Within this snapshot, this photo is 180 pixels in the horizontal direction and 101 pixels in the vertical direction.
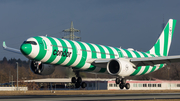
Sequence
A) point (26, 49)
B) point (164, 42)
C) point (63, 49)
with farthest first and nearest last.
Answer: point (164, 42), point (63, 49), point (26, 49)

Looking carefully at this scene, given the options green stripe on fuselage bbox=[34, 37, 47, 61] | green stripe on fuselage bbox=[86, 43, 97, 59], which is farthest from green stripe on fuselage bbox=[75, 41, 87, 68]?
green stripe on fuselage bbox=[34, 37, 47, 61]

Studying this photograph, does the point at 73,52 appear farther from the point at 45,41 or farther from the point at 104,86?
the point at 104,86

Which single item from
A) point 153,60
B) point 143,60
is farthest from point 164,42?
point 143,60

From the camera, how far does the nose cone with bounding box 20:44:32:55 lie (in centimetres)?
2861

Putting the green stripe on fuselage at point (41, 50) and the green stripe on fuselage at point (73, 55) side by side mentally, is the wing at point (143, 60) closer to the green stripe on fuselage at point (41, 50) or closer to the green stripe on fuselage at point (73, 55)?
the green stripe on fuselage at point (73, 55)

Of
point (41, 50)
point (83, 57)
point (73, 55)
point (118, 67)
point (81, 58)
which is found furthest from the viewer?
point (118, 67)

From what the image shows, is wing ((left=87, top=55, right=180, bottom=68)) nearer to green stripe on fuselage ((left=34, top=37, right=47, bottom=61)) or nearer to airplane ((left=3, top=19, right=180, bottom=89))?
airplane ((left=3, top=19, right=180, bottom=89))

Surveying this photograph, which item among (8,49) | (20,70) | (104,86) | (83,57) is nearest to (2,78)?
(20,70)

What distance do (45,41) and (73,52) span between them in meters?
3.84

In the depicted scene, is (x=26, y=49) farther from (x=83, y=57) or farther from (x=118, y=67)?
(x=118, y=67)

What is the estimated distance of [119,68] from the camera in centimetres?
3459

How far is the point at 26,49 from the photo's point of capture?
28656 mm

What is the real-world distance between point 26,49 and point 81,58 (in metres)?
7.30

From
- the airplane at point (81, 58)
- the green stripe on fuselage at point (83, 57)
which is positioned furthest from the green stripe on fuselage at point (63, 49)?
the green stripe on fuselage at point (83, 57)
